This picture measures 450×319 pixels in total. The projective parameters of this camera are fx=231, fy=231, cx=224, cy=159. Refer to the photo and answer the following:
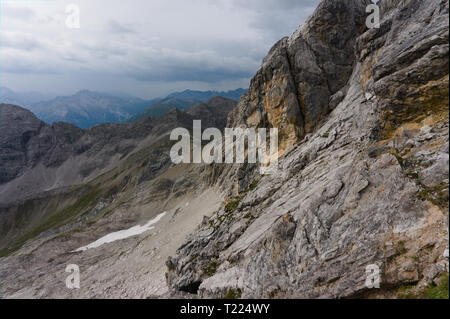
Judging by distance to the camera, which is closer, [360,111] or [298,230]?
Answer: [298,230]

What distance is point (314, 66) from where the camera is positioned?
1256 inches

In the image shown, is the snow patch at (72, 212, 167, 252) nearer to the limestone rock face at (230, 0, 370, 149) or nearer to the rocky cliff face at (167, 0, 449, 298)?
the rocky cliff face at (167, 0, 449, 298)

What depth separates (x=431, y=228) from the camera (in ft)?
35.2

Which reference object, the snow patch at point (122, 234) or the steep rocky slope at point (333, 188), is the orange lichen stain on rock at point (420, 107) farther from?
the snow patch at point (122, 234)

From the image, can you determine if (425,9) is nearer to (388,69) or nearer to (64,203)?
(388,69)

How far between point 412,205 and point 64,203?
152 meters

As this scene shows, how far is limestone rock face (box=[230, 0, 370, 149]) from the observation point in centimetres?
3144

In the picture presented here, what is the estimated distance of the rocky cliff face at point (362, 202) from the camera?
11.4 m

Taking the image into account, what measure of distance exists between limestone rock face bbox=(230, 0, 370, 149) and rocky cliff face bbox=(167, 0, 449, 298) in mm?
5079

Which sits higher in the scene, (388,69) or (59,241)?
(388,69)

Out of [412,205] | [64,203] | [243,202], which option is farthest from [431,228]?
[64,203]

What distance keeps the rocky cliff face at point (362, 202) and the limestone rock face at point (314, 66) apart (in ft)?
16.7

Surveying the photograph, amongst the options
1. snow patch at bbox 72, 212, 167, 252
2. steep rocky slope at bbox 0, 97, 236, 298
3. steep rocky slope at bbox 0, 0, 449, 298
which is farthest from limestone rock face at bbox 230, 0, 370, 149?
snow patch at bbox 72, 212, 167, 252

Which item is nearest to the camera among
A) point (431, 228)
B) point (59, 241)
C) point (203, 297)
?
point (431, 228)
